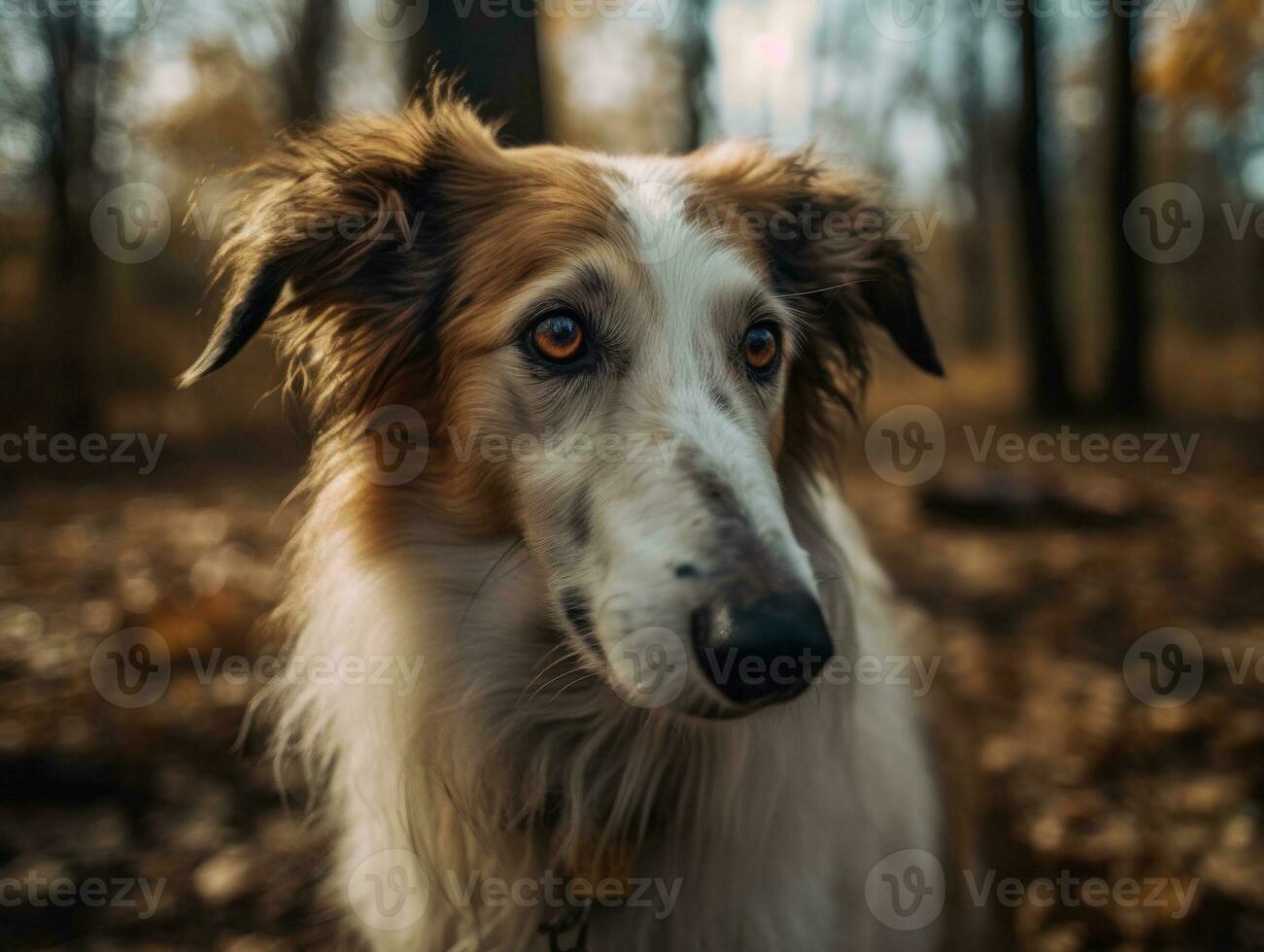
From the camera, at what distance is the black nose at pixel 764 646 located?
163 cm

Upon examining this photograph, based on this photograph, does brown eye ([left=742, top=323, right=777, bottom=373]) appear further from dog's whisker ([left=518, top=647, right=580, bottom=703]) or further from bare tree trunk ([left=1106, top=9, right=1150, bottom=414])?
bare tree trunk ([left=1106, top=9, right=1150, bottom=414])

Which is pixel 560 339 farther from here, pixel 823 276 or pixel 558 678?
pixel 823 276

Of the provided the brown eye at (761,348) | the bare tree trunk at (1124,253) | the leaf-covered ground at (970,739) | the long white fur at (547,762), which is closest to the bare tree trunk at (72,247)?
the leaf-covered ground at (970,739)

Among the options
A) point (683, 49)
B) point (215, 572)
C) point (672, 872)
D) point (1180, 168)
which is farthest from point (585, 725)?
point (1180, 168)

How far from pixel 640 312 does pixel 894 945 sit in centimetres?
205

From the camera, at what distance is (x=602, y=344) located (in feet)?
7.21

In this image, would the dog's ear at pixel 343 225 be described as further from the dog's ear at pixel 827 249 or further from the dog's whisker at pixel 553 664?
the dog's whisker at pixel 553 664

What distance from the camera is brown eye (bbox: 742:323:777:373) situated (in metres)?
2.38

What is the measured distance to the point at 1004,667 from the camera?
5.04m


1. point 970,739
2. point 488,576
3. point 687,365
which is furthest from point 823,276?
point 970,739

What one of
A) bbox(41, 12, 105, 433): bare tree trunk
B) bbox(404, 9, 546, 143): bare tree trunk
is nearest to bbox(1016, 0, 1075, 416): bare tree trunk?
bbox(404, 9, 546, 143): bare tree trunk

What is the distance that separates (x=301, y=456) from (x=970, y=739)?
11034mm

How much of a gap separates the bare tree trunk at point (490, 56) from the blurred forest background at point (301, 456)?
0.02 m

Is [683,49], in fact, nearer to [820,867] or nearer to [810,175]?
[810,175]
